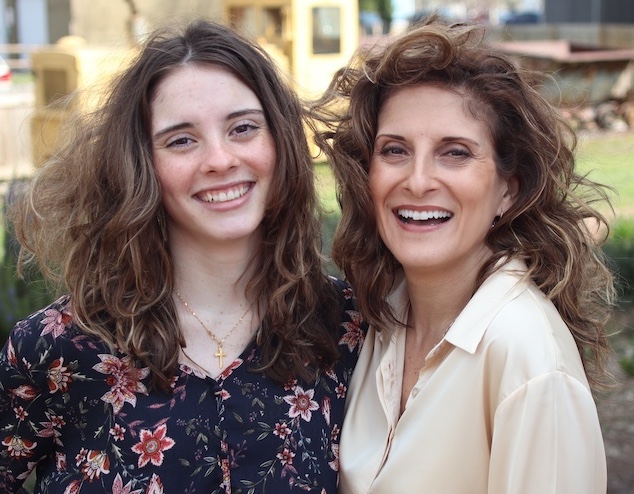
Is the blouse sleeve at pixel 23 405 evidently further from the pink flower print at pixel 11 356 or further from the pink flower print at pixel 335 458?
the pink flower print at pixel 335 458

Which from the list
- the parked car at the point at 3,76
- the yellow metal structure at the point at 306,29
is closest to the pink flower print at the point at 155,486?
the yellow metal structure at the point at 306,29

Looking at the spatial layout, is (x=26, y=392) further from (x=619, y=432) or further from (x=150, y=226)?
(x=619, y=432)

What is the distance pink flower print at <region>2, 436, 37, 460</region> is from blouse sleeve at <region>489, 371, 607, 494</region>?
4.10ft

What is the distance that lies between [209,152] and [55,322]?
605 mm

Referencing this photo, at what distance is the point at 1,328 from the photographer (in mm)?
5199

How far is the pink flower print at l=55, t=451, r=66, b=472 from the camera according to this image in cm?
234

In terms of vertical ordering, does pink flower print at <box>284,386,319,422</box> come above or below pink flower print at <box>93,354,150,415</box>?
below

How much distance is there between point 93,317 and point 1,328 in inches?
122

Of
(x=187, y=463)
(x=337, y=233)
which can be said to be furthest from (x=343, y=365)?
(x=187, y=463)

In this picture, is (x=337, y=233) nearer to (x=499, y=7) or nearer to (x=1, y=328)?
(x=1, y=328)

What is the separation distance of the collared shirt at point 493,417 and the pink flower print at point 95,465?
2.07 feet

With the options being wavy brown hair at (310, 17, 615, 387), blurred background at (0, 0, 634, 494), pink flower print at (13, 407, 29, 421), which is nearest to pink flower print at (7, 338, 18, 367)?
pink flower print at (13, 407, 29, 421)

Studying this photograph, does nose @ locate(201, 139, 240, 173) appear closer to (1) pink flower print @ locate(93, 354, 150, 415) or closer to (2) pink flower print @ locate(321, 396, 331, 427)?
(1) pink flower print @ locate(93, 354, 150, 415)

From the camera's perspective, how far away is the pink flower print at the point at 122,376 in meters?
2.30
